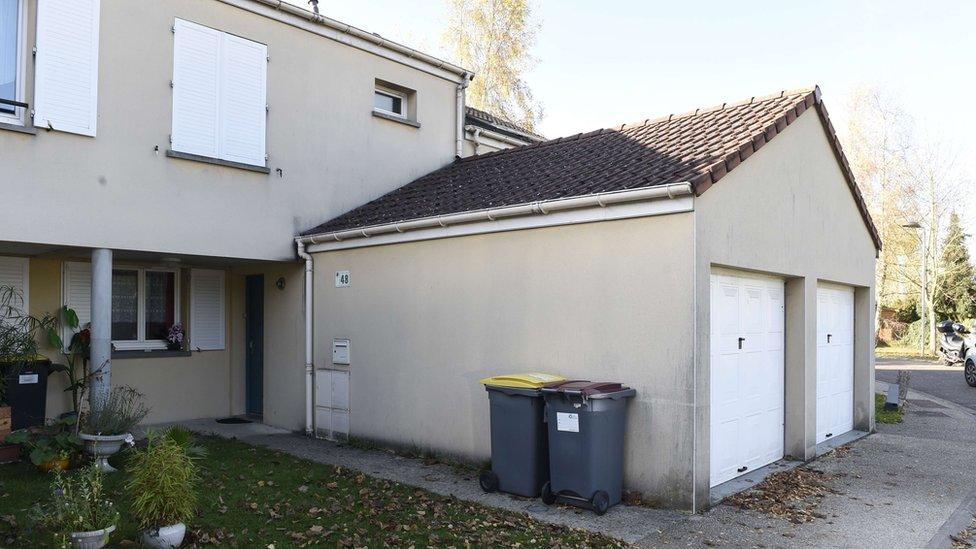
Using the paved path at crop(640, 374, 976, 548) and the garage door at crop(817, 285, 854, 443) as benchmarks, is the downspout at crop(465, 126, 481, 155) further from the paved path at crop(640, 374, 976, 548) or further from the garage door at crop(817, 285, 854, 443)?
the paved path at crop(640, 374, 976, 548)

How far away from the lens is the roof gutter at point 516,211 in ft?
21.0

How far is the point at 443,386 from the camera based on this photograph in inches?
332

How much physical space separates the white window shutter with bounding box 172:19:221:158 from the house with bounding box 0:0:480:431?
0.02m

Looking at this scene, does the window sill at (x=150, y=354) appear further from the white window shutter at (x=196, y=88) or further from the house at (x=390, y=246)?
the white window shutter at (x=196, y=88)

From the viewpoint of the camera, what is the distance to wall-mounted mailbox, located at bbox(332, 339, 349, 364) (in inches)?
382

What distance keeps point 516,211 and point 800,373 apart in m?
4.14

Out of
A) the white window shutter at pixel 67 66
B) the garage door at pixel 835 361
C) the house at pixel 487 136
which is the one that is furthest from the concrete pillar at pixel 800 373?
the white window shutter at pixel 67 66

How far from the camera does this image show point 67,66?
26.1 feet

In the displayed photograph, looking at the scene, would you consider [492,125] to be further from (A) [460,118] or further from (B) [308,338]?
(B) [308,338]

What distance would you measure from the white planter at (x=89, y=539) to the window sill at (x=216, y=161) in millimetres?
5467

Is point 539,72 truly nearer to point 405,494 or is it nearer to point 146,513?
point 405,494

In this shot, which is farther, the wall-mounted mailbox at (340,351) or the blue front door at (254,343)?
the blue front door at (254,343)

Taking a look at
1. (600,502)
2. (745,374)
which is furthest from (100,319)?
(745,374)

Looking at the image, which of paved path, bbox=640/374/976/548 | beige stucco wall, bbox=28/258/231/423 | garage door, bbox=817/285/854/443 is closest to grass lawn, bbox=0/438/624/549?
paved path, bbox=640/374/976/548
